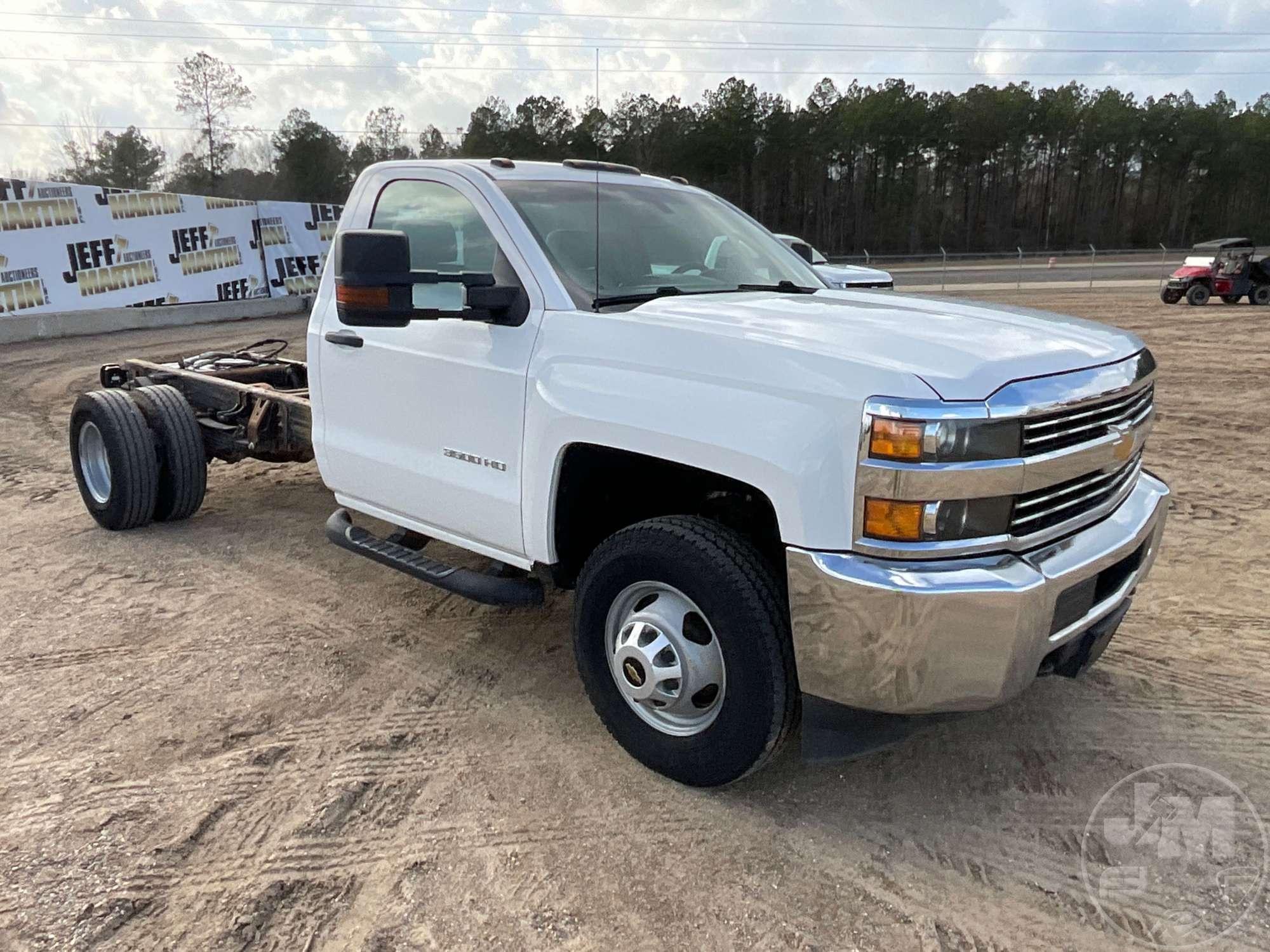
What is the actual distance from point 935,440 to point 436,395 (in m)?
1.98

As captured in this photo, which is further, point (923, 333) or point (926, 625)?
point (923, 333)

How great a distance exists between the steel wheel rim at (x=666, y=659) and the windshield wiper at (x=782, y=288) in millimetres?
1378

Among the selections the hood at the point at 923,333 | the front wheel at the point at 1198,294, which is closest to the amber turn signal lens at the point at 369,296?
the hood at the point at 923,333

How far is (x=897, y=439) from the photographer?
2.31 m

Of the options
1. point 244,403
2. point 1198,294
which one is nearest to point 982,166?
point 1198,294

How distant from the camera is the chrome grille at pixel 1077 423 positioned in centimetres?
243

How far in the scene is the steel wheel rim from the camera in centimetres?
285

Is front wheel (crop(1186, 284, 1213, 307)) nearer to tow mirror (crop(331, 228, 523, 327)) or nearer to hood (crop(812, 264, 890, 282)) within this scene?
hood (crop(812, 264, 890, 282))

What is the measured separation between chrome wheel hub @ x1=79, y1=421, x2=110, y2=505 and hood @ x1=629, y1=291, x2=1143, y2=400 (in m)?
4.42

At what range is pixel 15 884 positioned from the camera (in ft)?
8.56
